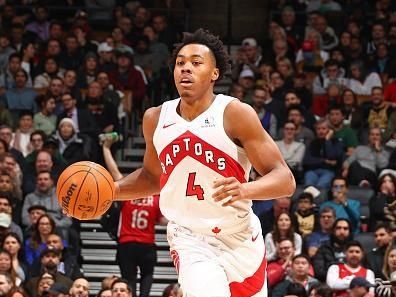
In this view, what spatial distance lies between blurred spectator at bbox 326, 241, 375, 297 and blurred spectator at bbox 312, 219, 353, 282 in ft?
0.94

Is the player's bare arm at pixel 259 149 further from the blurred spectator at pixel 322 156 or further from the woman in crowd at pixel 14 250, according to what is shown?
the blurred spectator at pixel 322 156

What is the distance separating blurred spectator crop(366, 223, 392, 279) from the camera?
483 inches

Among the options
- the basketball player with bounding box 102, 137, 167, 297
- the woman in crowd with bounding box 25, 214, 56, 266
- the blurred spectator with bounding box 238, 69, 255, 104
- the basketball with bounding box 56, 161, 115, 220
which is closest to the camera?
the basketball with bounding box 56, 161, 115, 220

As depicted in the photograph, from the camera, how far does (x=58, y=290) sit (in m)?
11.2

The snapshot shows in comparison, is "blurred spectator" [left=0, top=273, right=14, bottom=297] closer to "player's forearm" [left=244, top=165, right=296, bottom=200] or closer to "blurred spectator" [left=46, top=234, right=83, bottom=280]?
"blurred spectator" [left=46, top=234, right=83, bottom=280]

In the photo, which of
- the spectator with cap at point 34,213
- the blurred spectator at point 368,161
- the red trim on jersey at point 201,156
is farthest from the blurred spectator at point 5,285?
the red trim on jersey at point 201,156

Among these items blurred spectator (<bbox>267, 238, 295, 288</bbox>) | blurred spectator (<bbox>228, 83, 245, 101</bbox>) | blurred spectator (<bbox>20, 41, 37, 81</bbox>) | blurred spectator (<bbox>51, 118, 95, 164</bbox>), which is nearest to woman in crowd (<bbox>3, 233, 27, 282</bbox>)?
blurred spectator (<bbox>51, 118, 95, 164</bbox>)

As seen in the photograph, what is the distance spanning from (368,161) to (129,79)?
4131 millimetres

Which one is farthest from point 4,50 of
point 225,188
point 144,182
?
point 225,188

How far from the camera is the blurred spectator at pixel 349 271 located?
11.7 m

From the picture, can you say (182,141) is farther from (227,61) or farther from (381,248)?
(381,248)

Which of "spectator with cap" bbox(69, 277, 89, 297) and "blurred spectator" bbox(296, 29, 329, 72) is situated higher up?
"blurred spectator" bbox(296, 29, 329, 72)

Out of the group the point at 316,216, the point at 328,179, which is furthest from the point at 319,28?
the point at 316,216

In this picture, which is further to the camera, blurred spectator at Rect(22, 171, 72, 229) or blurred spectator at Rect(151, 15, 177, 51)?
blurred spectator at Rect(151, 15, 177, 51)
